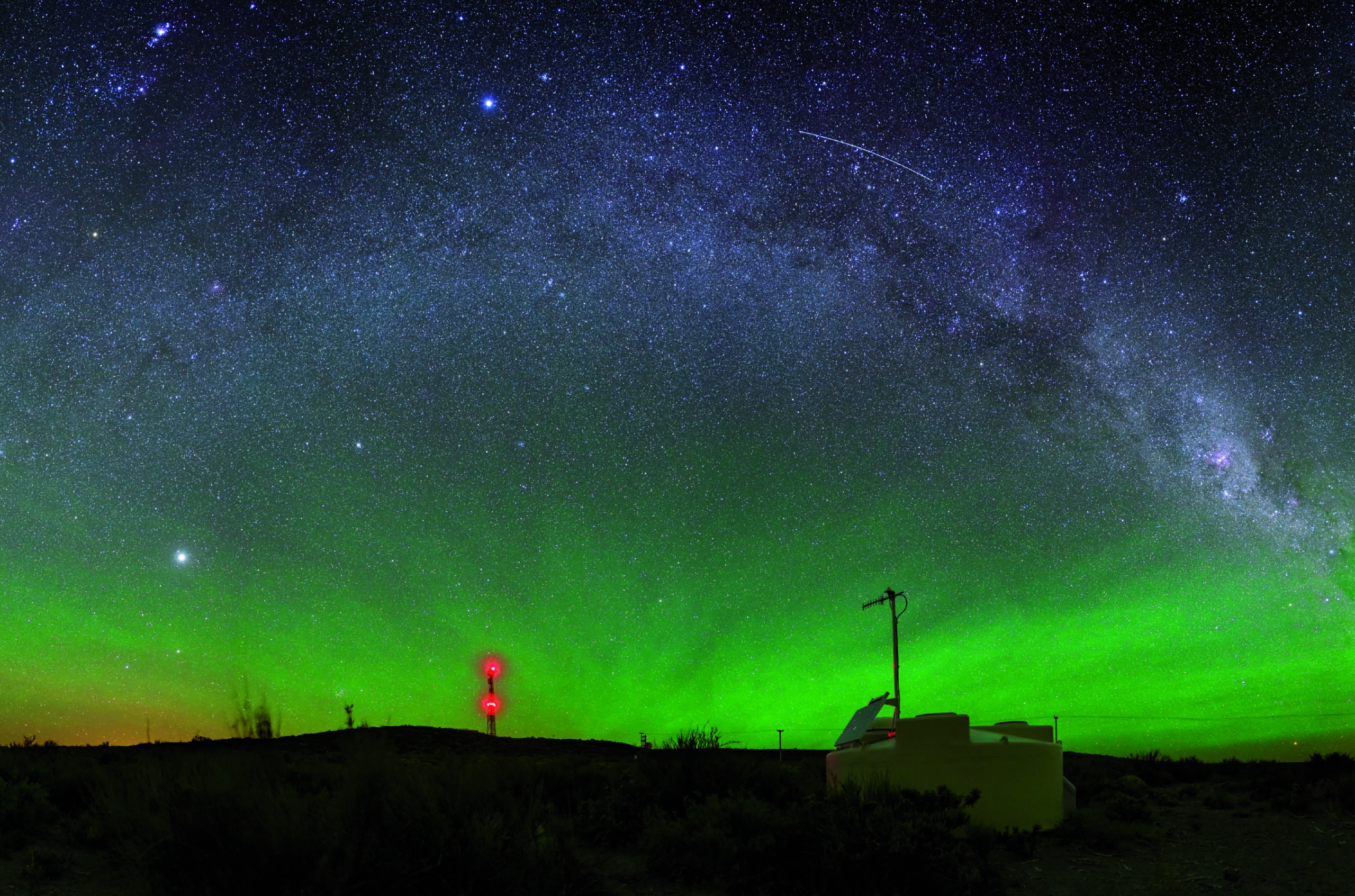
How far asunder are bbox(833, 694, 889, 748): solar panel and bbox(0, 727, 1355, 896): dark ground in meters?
1.14

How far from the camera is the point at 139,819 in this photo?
10.6 meters

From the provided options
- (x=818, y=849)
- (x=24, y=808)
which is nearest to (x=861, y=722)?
(x=818, y=849)

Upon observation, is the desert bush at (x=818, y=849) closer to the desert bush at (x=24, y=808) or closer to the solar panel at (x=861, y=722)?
the solar panel at (x=861, y=722)

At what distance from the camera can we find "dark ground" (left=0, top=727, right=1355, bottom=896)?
31.5 ft

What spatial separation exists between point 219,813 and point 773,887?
641 centimetres

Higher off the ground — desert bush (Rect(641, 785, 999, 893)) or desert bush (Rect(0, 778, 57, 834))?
desert bush (Rect(0, 778, 57, 834))

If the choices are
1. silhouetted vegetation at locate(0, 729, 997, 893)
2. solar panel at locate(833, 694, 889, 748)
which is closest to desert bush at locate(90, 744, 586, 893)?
silhouetted vegetation at locate(0, 729, 997, 893)

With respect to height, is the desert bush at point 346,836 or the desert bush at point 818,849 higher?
the desert bush at point 346,836

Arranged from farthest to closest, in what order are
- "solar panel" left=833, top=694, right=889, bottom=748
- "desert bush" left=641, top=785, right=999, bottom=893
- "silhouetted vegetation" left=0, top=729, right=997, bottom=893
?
"solar panel" left=833, top=694, right=889, bottom=748 < "desert bush" left=641, top=785, right=999, bottom=893 < "silhouetted vegetation" left=0, top=729, right=997, bottom=893

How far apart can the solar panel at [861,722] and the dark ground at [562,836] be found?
1.14 m

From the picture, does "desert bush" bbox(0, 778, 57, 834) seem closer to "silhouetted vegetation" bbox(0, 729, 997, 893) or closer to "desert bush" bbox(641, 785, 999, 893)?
"silhouetted vegetation" bbox(0, 729, 997, 893)

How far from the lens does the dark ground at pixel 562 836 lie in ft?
31.5

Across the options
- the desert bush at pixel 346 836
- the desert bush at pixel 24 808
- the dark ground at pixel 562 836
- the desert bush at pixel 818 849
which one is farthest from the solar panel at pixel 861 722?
the desert bush at pixel 24 808

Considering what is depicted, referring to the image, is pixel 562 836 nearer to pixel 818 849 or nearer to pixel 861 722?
pixel 818 849
